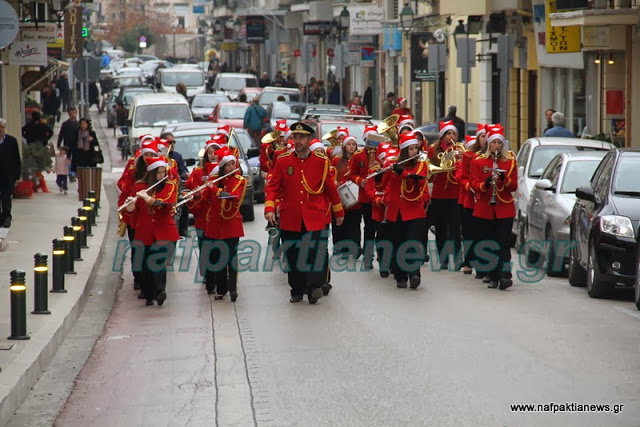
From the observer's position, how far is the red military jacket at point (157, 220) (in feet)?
47.0

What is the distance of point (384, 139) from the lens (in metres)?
17.4

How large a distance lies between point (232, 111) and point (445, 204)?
22.3 meters

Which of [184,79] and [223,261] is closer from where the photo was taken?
[223,261]

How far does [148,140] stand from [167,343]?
302cm

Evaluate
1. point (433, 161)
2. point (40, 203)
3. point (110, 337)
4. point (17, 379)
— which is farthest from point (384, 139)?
point (40, 203)

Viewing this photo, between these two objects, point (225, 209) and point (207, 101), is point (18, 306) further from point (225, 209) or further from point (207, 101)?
point (207, 101)

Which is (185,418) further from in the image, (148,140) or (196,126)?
(196,126)

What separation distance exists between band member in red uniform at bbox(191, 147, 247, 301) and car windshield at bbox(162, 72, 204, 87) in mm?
42834

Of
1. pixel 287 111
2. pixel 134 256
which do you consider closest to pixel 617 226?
pixel 134 256

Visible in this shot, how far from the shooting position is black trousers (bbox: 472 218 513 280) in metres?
15.3

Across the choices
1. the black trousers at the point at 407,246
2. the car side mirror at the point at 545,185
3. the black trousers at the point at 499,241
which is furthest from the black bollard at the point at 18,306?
the car side mirror at the point at 545,185

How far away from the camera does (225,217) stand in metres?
14.5

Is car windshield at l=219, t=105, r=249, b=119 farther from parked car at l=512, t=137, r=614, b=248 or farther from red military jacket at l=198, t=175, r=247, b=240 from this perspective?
red military jacket at l=198, t=175, r=247, b=240

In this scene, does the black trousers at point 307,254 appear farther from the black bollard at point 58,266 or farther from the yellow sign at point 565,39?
the yellow sign at point 565,39
